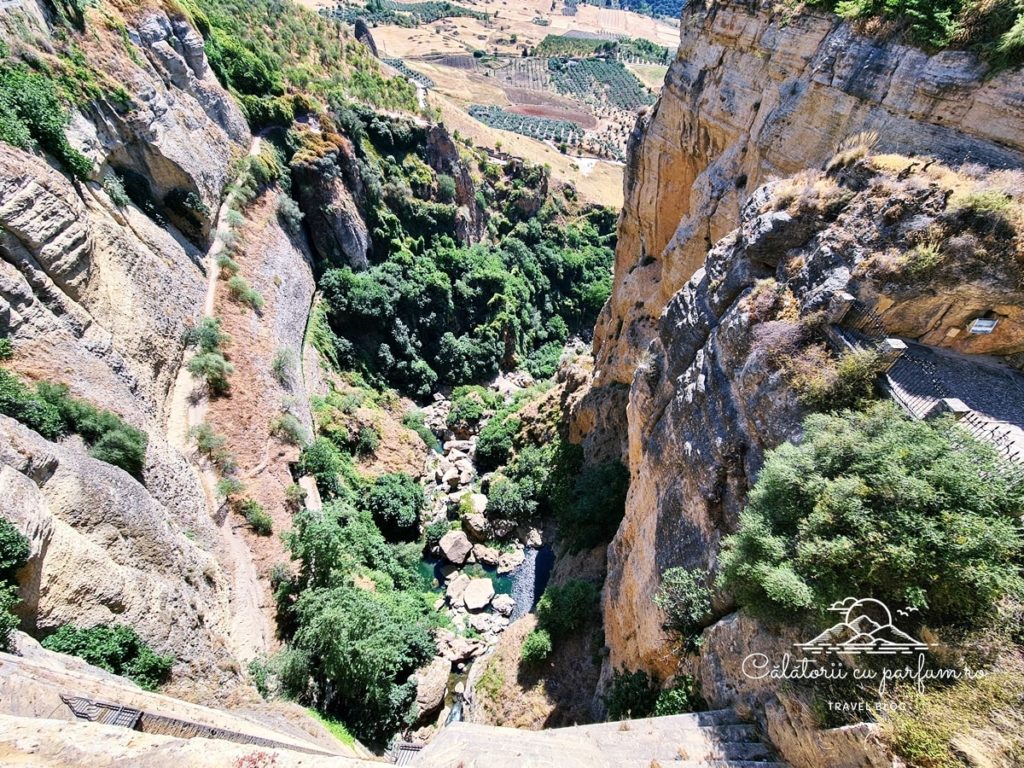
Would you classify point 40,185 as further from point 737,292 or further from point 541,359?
point 541,359

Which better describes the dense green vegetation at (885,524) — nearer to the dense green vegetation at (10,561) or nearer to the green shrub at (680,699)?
the green shrub at (680,699)

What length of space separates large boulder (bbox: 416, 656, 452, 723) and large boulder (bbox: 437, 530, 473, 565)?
7080 mm

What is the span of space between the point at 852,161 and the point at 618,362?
16.2m

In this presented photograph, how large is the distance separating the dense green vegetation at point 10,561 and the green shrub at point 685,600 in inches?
616

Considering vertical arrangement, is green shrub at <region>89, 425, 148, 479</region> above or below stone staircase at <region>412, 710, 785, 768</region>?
above

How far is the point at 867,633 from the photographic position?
25.9ft

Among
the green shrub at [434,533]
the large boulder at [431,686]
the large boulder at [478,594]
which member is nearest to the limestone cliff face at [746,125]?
the large boulder at [478,594]

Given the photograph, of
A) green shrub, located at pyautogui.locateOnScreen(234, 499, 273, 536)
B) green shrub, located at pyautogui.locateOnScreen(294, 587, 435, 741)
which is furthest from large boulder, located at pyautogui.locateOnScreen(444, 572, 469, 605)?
green shrub, located at pyautogui.locateOnScreen(234, 499, 273, 536)

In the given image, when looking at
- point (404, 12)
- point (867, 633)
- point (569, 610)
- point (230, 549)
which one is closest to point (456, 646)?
point (569, 610)

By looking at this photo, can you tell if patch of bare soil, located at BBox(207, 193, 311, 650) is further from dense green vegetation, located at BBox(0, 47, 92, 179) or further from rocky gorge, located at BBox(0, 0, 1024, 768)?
dense green vegetation, located at BBox(0, 47, 92, 179)

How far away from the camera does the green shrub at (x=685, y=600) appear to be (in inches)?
486

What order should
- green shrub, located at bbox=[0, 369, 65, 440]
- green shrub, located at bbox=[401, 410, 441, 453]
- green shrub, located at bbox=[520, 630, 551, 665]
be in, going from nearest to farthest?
green shrub, located at bbox=[0, 369, 65, 440]
green shrub, located at bbox=[520, 630, 551, 665]
green shrub, located at bbox=[401, 410, 441, 453]

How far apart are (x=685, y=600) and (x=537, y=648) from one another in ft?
32.0

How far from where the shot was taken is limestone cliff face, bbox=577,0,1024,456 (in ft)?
42.8
